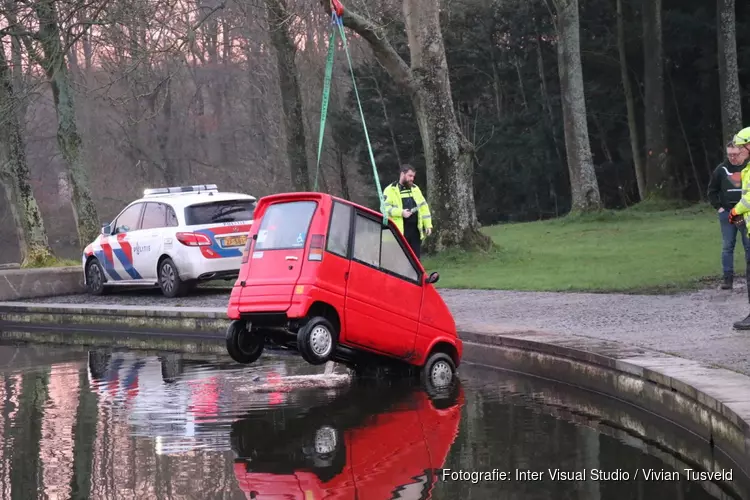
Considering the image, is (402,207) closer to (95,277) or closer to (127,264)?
(127,264)

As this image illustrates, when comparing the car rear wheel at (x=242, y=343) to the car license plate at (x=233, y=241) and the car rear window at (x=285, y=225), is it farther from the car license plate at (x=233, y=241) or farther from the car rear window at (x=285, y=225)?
the car license plate at (x=233, y=241)

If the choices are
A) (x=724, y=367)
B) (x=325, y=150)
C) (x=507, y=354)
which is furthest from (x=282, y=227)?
(x=325, y=150)

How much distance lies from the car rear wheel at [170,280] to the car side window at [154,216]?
0.70 m

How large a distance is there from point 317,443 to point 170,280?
1175 cm

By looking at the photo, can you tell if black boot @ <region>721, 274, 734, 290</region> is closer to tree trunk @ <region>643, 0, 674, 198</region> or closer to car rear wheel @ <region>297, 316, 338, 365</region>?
car rear wheel @ <region>297, 316, 338, 365</region>

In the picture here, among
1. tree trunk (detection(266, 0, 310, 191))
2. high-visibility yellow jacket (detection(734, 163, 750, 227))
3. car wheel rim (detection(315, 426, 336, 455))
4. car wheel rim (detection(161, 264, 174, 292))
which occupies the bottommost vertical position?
car wheel rim (detection(315, 426, 336, 455))

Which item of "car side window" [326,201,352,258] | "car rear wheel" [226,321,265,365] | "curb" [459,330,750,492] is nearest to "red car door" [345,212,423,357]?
"car side window" [326,201,352,258]

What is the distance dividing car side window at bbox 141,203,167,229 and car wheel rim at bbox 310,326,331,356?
10.2 meters

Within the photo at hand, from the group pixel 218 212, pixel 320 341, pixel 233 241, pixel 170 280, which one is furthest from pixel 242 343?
pixel 170 280

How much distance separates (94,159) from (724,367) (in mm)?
47869

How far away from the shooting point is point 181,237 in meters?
18.9

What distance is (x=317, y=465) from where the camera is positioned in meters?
7.42

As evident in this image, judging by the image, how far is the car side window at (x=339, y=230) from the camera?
9.98m

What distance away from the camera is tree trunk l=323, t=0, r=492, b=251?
21875mm
